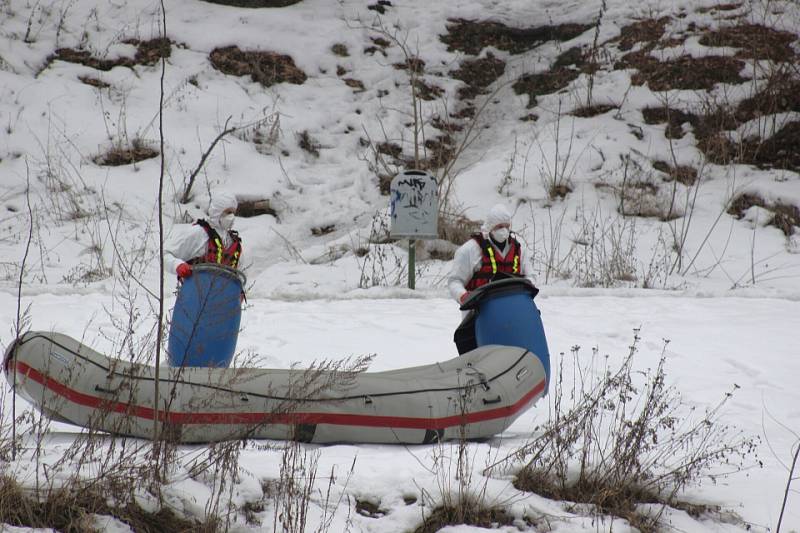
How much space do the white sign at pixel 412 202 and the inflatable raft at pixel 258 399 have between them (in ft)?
13.8

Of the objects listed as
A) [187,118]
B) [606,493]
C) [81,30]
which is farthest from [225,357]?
[81,30]

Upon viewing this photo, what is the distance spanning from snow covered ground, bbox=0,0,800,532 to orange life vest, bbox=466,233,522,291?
88 centimetres

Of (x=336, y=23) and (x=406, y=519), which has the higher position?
(x=336, y=23)

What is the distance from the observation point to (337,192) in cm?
1120

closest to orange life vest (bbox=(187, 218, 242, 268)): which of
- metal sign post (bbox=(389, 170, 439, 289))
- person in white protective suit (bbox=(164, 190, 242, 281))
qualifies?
person in white protective suit (bbox=(164, 190, 242, 281))

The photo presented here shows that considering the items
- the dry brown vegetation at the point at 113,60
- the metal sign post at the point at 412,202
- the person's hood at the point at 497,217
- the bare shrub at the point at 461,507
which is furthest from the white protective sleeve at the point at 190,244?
the dry brown vegetation at the point at 113,60

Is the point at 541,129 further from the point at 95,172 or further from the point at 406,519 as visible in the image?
the point at 406,519

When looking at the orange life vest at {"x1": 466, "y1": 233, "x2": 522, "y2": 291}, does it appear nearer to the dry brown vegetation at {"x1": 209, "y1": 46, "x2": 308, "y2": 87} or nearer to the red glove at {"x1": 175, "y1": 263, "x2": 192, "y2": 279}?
the red glove at {"x1": 175, "y1": 263, "x2": 192, "y2": 279}

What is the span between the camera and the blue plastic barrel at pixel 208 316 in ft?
14.0

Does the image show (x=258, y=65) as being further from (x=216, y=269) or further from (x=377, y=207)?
(x=216, y=269)

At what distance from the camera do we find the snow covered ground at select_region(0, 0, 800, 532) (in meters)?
4.45

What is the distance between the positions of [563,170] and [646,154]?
1639 millimetres

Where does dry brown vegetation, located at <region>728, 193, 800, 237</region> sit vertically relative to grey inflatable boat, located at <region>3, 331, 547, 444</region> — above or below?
below

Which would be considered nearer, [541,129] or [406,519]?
[406,519]
